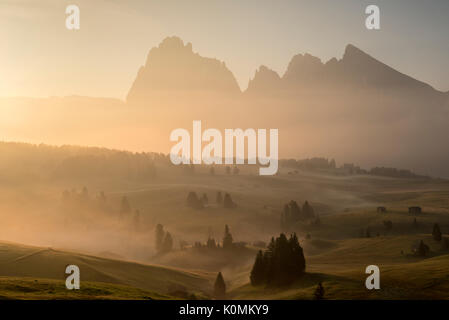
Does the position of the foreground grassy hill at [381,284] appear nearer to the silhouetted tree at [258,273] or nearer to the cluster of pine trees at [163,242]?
the silhouetted tree at [258,273]

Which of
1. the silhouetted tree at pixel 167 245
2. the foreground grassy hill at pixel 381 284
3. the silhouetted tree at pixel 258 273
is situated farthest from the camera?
the silhouetted tree at pixel 167 245

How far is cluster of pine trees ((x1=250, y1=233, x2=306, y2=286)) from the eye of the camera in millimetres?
93000

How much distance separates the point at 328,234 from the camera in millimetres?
A: 198250

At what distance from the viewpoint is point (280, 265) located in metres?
95.3

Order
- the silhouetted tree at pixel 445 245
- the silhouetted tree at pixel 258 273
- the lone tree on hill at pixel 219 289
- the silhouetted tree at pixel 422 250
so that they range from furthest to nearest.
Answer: the silhouetted tree at pixel 445 245 < the silhouetted tree at pixel 422 250 < the lone tree on hill at pixel 219 289 < the silhouetted tree at pixel 258 273

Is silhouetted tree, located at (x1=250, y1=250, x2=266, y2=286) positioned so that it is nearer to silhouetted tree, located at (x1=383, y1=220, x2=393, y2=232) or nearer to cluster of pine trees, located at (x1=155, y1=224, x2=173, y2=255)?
cluster of pine trees, located at (x1=155, y1=224, x2=173, y2=255)

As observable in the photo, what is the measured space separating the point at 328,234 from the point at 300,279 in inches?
4484

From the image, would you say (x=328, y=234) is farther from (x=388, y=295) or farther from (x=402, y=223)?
(x=388, y=295)

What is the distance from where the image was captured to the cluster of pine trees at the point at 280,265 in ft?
305

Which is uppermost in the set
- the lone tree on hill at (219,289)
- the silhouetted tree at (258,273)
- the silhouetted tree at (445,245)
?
the silhouetted tree at (445,245)

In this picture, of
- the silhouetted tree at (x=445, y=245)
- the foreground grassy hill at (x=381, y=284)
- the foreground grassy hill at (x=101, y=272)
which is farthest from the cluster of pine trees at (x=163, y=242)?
the silhouetted tree at (x=445, y=245)

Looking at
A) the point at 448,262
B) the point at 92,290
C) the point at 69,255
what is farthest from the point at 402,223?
the point at 92,290

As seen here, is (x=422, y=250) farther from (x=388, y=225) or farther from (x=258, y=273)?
(x=388, y=225)

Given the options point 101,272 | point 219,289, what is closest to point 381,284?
point 219,289
